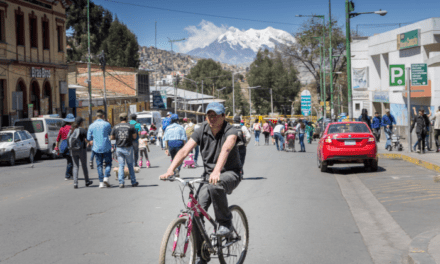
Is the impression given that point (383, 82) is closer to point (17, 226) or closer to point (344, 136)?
point (344, 136)

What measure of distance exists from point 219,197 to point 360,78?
169 feet

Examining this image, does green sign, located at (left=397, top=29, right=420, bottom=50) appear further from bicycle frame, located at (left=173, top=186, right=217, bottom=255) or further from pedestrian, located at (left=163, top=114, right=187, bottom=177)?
bicycle frame, located at (left=173, top=186, right=217, bottom=255)

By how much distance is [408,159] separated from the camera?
19.7m

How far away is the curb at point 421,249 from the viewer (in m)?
5.91

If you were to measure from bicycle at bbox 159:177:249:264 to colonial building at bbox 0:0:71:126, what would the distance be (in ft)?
94.5

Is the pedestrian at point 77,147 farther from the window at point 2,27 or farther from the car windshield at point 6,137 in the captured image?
the window at point 2,27

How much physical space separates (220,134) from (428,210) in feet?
16.9

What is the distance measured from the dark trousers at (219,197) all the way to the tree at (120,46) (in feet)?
257

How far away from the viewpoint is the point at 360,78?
54.8 metres

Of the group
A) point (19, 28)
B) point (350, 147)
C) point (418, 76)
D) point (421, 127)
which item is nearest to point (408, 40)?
point (418, 76)

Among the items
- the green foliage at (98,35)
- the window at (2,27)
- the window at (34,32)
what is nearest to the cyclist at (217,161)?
the window at (2,27)

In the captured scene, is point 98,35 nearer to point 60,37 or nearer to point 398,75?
point 60,37

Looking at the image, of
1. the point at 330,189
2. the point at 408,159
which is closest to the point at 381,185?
the point at 330,189

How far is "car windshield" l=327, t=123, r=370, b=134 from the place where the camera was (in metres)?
16.8
